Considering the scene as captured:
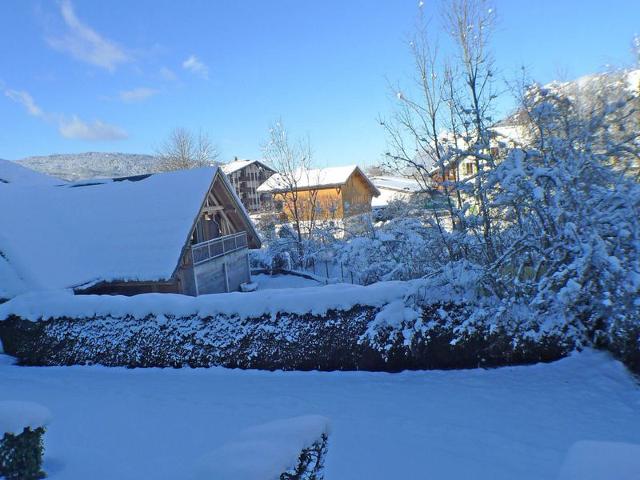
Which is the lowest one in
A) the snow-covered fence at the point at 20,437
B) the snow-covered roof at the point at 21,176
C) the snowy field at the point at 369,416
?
the snowy field at the point at 369,416

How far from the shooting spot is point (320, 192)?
33.9m

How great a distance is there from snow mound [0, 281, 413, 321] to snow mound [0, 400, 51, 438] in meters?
4.32

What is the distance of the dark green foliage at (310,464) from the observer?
2839 millimetres

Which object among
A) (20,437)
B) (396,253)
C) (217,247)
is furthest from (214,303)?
(217,247)

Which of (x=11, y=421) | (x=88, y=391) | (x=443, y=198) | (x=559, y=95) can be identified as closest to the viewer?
(x=11, y=421)

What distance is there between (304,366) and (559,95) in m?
6.89

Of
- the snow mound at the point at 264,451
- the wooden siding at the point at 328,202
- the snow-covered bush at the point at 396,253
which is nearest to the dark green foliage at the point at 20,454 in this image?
the snow mound at the point at 264,451

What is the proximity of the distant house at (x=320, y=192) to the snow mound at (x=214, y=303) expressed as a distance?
20050mm

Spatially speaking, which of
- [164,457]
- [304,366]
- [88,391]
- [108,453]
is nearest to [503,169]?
[304,366]

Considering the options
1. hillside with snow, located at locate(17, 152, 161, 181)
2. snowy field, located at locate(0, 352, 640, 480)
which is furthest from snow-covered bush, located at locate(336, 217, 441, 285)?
hillside with snow, located at locate(17, 152, 161, 181)

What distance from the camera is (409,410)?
621 centimetres

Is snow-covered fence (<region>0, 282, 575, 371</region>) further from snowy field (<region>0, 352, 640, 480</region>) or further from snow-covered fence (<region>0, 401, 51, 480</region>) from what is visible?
snow-covered fence (<region>0, 401, 51, 480</region>)

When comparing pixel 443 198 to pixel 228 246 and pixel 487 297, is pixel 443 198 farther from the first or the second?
→ pixel 228 246

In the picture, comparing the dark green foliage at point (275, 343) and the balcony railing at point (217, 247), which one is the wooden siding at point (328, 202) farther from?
the dark green foliage at point (275, 343)
